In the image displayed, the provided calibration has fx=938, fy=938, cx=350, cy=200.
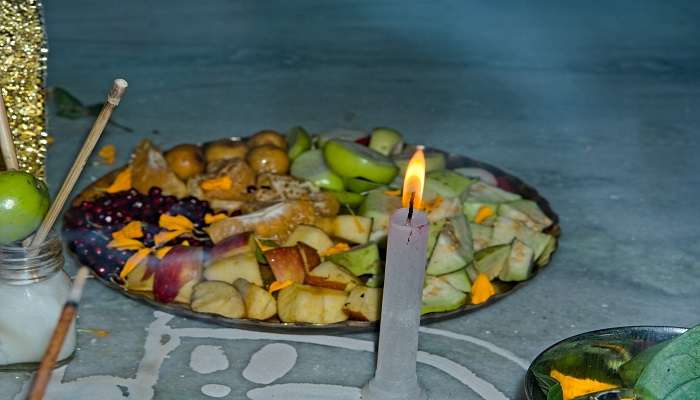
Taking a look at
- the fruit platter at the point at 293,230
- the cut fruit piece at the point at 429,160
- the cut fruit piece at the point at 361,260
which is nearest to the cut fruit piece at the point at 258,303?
the fruit platter at the point at 293,230

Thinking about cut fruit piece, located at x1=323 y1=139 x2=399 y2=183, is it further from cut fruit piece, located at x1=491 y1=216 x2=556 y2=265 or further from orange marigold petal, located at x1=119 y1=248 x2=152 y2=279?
orange marigold petal, located at x1=119 y1=248 x2=152 y2=279

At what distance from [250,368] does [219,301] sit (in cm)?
9

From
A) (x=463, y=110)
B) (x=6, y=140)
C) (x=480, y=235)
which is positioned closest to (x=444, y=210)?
(x=480, y=235)

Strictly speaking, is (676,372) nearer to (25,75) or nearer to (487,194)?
(487,194)

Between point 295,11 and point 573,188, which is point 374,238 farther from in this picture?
point 295,11

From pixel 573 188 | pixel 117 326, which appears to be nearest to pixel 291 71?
pixel 573 188

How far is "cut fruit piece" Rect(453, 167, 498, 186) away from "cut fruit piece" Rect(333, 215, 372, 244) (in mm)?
274

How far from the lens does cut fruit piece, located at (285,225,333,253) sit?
4.03 feet

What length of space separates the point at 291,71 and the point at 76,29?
789mm

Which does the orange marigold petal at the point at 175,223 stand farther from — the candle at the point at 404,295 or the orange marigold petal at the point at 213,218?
the candle at the point at 404,295

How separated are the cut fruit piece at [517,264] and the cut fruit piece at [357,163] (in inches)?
10.9

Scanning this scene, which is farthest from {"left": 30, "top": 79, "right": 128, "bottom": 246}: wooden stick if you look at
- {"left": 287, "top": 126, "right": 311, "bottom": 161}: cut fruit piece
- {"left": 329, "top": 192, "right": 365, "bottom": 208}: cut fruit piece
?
{"left": 287, "top": 126, "right": 311, "bottom": 161}: cut fruit piece

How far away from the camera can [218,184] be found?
138cm

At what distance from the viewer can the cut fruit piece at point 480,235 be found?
129cm
